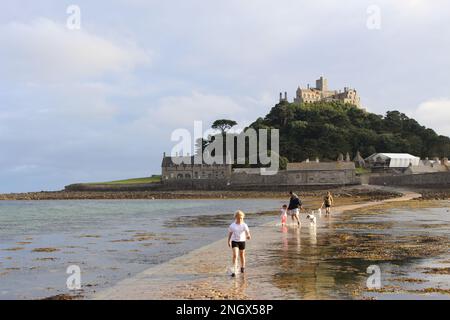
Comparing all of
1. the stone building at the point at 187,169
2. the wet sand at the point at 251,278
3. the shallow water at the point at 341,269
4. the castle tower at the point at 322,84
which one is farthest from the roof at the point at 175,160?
the wet sand at the point at 251,278

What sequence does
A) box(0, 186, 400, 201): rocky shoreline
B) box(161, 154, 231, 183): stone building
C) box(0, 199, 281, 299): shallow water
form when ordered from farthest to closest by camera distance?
box(161, 154, 231, 183): stone building < box(0, 186, 400, 201): rocky shoreline < box(0, 199, 281, 299): shallow water

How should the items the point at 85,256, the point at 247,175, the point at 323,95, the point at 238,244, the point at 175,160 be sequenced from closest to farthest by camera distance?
the point at 238,244
the point at 85,256
the point at 247,175
the point at 175,160
the point at 323,95

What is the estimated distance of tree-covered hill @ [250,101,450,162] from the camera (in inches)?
4680

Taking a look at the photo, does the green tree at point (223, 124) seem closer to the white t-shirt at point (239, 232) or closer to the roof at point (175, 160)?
the roof at point (175, 160)

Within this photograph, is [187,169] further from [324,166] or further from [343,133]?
[343,133]

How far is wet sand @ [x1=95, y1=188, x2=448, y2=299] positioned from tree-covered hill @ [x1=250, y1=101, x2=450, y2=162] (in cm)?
10332

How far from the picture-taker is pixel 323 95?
164000mm

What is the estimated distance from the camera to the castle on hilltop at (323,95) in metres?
156

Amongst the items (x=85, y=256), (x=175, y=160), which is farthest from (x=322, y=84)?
(x=85, y=256)

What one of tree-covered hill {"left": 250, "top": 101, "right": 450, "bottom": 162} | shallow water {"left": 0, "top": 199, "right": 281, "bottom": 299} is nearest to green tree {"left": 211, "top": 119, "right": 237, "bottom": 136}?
tree-covered hill {"left": 250, "top": 101, "right": 450, "bottom": 162}

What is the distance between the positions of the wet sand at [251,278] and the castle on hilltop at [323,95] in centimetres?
14230

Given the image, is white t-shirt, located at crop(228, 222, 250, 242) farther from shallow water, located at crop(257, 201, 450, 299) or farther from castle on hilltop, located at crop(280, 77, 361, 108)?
castle on hilltop, located at crop(280, 77, 361, 108)

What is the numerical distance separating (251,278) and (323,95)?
6224 inches
